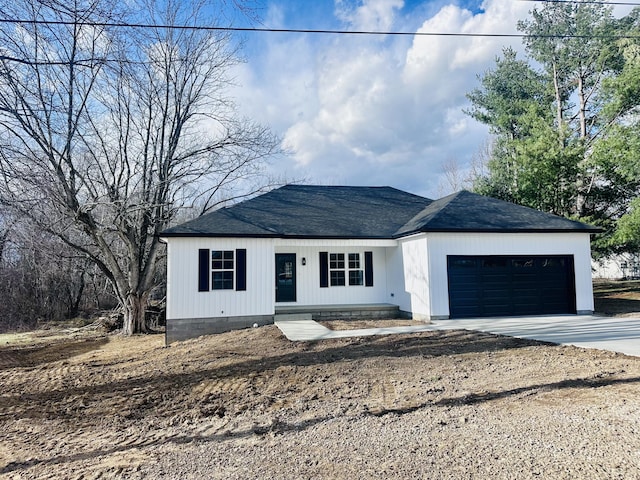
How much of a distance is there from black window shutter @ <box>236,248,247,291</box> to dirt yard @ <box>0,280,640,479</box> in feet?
11.7

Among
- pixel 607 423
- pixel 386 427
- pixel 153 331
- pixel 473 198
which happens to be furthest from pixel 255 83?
pixel 607 423

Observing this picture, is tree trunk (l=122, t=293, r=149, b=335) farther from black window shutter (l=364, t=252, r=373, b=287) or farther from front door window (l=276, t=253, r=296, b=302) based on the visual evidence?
black window shutter (l=364, t=252, r=373, b=287)

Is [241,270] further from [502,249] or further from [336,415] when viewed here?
[502,249]

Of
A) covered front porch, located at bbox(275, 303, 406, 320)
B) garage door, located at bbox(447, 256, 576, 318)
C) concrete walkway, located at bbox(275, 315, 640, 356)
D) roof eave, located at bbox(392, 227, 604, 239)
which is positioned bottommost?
concrete walkway, located at bbox(275, 315, 640, 356)

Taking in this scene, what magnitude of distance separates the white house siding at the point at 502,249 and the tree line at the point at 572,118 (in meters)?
4.75

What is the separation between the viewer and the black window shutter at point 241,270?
450 inches

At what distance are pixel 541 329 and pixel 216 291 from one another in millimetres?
8547

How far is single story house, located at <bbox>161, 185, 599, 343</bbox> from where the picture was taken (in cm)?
1127

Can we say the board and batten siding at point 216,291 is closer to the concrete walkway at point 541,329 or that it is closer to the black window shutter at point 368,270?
the concrete walkway at point 541,329

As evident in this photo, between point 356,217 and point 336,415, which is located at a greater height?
point 356,217

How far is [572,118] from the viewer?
22922 mm

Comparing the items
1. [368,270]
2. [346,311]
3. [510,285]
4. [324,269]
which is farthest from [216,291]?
[510,285]

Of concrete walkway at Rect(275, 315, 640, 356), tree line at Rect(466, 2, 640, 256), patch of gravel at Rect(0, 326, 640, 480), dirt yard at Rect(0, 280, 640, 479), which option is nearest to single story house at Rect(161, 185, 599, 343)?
concrete walkway at Rect(275, 315, 640, 356)

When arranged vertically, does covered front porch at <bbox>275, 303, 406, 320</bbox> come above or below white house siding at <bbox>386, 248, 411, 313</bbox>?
below
